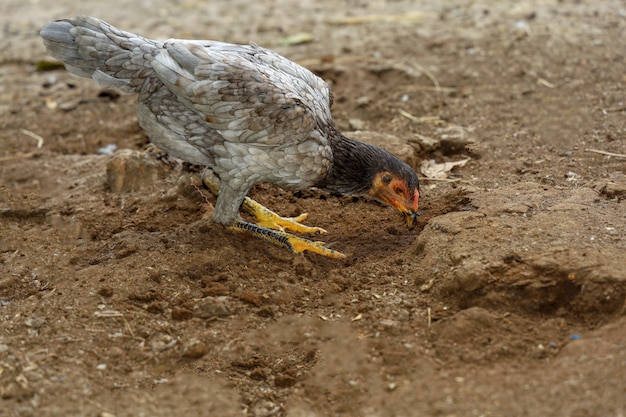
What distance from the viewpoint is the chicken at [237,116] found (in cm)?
439

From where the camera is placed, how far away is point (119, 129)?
6895 mm

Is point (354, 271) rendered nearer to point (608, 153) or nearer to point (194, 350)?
point (194, 350)

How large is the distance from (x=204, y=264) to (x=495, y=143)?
9.30 feet

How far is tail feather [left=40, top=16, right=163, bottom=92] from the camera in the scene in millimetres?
4617

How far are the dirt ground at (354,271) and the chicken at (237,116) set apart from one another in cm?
36

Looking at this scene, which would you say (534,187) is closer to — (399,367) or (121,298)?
(399,367)

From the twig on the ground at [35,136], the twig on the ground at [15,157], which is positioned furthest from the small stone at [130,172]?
the twig on the ground at [35,136]

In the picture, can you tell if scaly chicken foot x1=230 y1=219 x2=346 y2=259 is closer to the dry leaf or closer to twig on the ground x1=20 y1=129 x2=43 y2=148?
the dry leaf

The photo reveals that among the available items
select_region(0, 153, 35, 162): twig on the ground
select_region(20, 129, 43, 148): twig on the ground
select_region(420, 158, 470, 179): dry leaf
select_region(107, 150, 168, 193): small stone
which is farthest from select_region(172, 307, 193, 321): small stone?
select_region(20, 129, 43, 148): twig on the ground

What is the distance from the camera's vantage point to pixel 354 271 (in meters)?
4.44

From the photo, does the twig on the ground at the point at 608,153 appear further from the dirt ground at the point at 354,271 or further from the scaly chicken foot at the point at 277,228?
the scaly chicken foot at the point at 277,228

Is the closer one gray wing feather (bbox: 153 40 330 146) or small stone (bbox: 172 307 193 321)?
small stone (bbox: 172 307 193 321)

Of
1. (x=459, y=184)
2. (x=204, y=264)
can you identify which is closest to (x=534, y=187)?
(x=459, y=184)

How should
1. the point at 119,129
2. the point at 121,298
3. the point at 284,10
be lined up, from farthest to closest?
the point at 284,10 → the point at 119,129 → the point at 121,298
